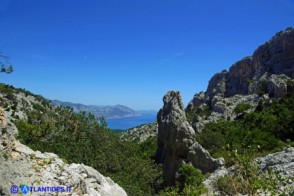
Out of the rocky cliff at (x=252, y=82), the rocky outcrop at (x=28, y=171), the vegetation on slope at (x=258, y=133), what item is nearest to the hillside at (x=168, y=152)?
the rocky outcrop at (x=28, y=171)

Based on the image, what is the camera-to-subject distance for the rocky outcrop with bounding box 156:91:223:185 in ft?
126

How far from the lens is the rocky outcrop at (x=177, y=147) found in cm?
3853

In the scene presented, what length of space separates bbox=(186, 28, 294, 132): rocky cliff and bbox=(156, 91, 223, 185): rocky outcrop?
20.1m

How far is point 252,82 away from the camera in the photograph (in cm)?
10325

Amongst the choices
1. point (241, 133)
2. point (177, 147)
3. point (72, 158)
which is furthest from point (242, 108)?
point (72, 158)

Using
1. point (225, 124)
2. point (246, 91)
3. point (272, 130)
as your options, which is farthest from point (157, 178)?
point (246, 91)

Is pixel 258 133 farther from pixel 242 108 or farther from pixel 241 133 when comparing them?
pixel 242 108

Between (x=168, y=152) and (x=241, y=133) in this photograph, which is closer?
(x=168, y=152)

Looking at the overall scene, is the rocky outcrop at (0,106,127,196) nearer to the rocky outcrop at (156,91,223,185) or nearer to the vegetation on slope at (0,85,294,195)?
the vegetation on slope at (0,85,294,195)

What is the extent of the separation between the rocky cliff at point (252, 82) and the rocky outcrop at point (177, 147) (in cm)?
2014

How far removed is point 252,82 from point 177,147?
7063cm

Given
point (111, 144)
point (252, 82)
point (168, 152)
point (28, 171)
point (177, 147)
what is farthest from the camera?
point (252, 82)

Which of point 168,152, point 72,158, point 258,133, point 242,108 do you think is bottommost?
point 72,158

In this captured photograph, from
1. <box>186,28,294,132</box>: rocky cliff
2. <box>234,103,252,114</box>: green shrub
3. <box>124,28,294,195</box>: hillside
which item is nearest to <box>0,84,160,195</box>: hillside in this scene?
<box>124,28,294,195</box>: hillside
